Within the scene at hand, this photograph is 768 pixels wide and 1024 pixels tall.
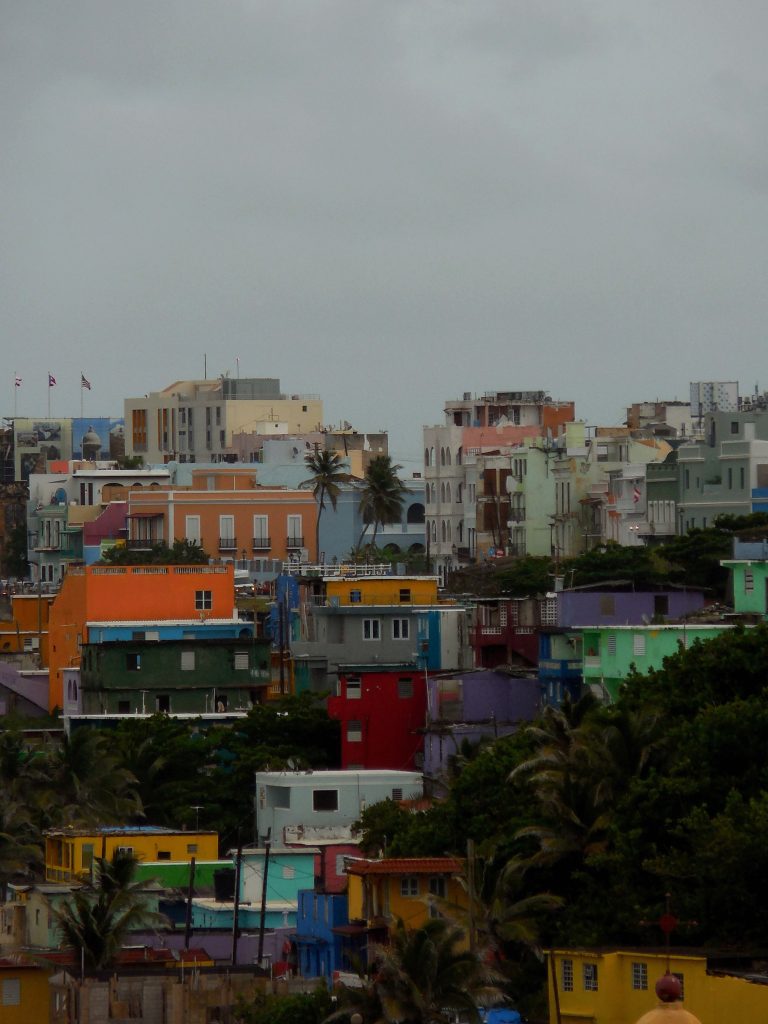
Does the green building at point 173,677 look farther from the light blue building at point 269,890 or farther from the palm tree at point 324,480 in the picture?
the palm tree at point 324,480

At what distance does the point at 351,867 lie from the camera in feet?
253

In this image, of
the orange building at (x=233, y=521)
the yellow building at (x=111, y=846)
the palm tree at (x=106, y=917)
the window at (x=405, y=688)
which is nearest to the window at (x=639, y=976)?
the palm tree at (x=106, y=917)

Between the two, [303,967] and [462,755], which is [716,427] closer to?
[462,755]

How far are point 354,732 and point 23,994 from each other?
3274 centimetres

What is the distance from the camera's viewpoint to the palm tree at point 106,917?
73.7 metres

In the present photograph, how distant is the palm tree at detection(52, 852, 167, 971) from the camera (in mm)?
73688

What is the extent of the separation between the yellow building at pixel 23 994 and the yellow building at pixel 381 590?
156 ft

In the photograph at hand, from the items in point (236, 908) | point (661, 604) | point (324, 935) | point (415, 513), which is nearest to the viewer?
point (324, 935)

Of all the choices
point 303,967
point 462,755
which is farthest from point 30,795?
point 303,967

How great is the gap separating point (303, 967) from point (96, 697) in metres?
40.8

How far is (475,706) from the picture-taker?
341 ft

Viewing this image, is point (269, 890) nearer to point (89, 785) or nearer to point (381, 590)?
point (89, 785)

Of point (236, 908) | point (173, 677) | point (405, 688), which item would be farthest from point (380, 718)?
point (236, 908)

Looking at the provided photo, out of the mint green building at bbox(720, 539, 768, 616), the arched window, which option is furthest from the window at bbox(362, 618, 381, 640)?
the arched window
